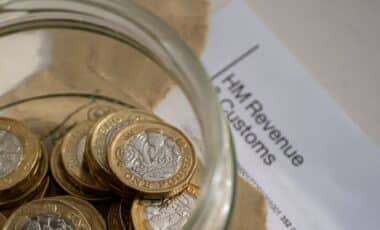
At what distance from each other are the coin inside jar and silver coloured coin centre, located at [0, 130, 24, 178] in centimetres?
5

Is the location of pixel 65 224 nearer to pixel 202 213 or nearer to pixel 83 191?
pixel 83 191

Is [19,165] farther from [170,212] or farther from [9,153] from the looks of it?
[170,212]

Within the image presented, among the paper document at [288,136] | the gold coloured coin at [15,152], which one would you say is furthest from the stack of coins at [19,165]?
the paper document at [288,136]

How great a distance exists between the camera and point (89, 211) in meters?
0.59

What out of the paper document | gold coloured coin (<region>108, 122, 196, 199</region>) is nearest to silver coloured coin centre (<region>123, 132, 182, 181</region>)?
gold coloured coin (<region>108, 122, 196, 199</region>)

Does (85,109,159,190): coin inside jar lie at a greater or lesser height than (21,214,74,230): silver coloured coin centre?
greater

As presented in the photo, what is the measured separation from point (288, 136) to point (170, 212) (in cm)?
18

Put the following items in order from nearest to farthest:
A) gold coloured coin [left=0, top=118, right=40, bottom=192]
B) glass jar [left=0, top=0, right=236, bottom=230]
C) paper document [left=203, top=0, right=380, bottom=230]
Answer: glass jar [left=0, top=0, right=236, bottom=230] → gold coloured coin [left=0, top=118, right=40, bottom=192] → paper document [left=203, top=0, right=380, bottom=230]

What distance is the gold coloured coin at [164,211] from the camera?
56cm

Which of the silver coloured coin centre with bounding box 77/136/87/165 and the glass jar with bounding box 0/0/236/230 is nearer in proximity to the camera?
the glass jar with bounding box 0/0/236/230

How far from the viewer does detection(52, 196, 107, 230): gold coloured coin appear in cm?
58

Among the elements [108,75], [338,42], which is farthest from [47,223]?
[338,42]

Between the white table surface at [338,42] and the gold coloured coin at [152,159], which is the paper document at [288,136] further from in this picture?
the gold coloured coin at [152,159]

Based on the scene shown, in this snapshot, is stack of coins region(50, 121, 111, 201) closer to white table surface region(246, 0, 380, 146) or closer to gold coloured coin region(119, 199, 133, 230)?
gold coloured coin region(119, 199, 133, 230)
